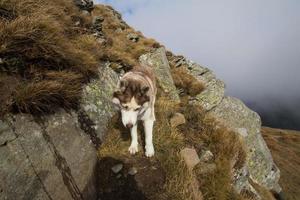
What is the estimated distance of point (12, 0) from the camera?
9.13 meters

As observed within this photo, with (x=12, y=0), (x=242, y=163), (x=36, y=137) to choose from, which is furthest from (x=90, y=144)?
(x=242, y=163)

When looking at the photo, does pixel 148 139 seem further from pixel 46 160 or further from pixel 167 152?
pixel 46 160

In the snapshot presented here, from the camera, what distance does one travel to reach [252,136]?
768 inches

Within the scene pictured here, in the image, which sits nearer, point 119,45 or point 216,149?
point 216,149

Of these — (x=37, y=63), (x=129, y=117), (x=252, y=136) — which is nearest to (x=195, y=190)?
(x=129, y=117)

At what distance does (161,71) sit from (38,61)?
31.2ft

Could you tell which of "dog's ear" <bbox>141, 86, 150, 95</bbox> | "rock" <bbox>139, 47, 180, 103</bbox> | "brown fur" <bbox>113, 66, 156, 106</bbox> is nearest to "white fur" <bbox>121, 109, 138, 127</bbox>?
"brown fur" <bbox>113, 66, 156, 106</bbox>

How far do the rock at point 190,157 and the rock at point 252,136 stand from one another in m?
8.11

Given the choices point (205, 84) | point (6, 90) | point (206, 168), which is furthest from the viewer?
point (205, 84)

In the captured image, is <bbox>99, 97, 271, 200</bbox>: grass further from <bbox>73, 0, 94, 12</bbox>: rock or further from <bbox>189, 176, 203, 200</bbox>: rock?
<bbox>73, 0, 94, 12</bbox>: rock

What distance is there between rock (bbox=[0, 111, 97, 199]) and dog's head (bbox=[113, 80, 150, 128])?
3.55ft

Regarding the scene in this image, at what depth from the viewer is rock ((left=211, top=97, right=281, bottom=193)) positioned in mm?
18266

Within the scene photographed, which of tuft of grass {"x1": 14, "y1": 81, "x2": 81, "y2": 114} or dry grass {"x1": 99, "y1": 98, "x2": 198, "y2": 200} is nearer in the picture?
tuft of grass {"x1": 14, "y1": 81, "x2": 81, "y2": 114}

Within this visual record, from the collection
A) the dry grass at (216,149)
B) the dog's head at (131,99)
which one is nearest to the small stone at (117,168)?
the dog's head at (131,99)
